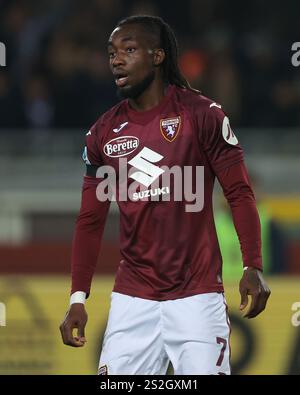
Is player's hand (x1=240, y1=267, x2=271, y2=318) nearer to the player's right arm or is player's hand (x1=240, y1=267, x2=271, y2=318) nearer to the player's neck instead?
the player's right arm

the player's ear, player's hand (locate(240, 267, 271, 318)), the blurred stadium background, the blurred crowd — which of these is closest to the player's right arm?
the player's ear

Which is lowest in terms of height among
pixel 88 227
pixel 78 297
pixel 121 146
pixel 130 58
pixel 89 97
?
pixel 78 297

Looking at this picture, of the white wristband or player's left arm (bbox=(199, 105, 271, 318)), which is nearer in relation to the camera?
player's left arm (bbox=(199, 105, 271, 318))

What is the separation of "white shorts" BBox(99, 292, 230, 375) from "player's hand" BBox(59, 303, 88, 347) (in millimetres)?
137

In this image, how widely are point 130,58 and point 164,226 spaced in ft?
2.36

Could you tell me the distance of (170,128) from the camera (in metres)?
4.89

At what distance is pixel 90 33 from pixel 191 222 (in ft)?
28.2

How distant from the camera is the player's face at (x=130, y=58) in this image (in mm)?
4898

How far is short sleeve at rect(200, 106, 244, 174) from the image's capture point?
4805 millimetres

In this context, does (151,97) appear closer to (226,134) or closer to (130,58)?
(130,58)

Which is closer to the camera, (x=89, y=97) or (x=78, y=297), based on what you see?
(x=78, y=297)

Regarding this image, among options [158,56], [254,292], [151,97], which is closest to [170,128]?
[151,97]

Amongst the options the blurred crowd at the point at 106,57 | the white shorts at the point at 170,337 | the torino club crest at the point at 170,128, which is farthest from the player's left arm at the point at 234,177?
the blurred crowd at the point at 106,57

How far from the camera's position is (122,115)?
5.07 meters
